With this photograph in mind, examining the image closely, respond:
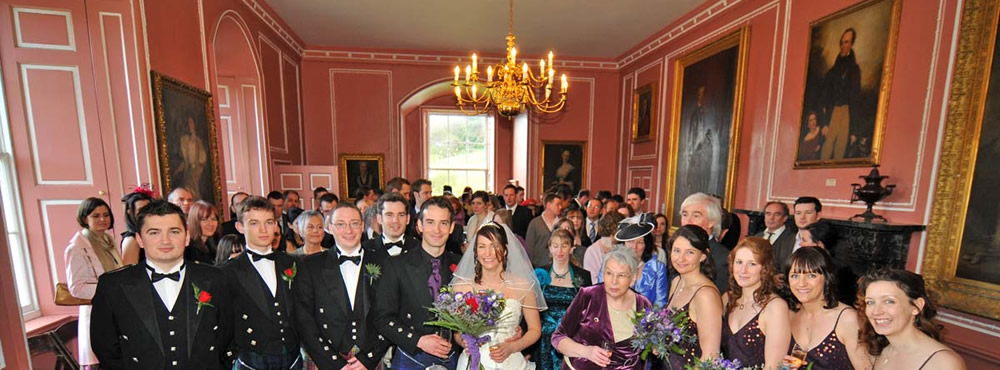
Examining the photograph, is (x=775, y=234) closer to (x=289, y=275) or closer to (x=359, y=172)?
(x=289, y=275)

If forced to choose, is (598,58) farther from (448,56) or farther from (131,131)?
(131,131)

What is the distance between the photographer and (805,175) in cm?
520

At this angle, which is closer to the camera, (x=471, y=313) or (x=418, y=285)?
(x=471, y=313)

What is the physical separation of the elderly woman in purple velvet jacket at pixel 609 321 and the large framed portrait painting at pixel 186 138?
4.61 m

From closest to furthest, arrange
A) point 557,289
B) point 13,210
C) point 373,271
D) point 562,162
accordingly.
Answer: point 373,271, point 557,289, point 13,210, point 562,162

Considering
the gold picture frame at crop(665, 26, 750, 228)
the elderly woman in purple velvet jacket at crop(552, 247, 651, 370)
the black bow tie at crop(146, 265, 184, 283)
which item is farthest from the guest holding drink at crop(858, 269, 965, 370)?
the gold picture frame at crop(665, 26, 750, 228)

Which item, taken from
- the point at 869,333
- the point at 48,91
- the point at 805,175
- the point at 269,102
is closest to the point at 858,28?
the point at 805,175

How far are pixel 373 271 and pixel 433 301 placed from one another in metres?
0.44

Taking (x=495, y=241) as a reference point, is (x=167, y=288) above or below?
below

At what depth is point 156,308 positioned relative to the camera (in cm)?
207

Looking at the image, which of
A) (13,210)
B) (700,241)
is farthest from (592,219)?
(13,210)

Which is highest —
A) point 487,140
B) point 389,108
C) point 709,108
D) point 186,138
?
point 389,108

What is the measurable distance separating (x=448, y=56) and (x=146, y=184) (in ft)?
23.9

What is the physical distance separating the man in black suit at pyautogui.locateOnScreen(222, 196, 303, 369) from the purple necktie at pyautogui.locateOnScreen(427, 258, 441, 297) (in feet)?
2.90
